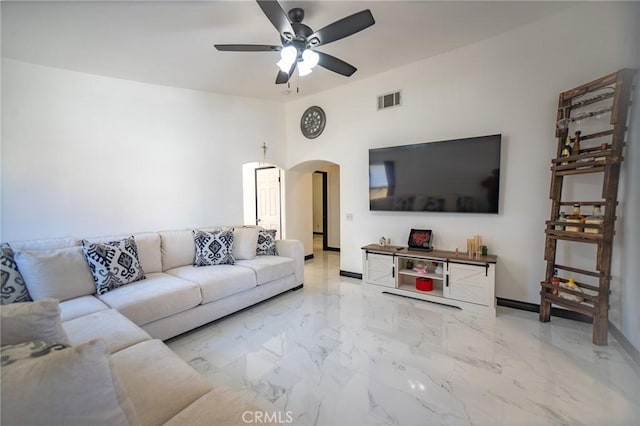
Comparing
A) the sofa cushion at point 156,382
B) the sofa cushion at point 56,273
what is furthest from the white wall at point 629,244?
the sofa cushion at point 56,273

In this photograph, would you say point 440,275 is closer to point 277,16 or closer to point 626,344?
point 626,344

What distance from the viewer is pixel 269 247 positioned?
3.90m

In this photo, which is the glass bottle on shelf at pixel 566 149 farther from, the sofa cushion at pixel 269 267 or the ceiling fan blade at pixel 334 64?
the sofa cushion at pixel 269 267

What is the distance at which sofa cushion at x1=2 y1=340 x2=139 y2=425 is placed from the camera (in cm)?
66

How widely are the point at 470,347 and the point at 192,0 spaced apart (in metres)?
3.74

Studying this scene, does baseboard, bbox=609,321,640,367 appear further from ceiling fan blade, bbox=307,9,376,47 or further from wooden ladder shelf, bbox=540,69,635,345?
ceiling fan blade, bbox=307,9,376,47

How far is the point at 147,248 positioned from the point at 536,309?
4.44 m

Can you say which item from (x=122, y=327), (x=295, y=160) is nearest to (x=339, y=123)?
(x=295, y=160)

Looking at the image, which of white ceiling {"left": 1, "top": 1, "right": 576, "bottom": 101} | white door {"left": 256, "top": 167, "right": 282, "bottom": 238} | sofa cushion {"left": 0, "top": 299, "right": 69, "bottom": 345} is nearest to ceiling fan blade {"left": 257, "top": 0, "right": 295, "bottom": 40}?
white ceiling {"left": 1, "top": 1, "right": 576, "bottom": 101}

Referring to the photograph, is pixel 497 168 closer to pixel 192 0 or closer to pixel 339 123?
pixel 339 123

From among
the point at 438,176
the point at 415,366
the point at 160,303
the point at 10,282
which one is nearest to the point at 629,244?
the point at 438,176

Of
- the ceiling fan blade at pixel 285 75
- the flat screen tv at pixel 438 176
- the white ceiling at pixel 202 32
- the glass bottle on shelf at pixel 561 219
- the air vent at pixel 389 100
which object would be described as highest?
the white ceiling at pixel 202 32

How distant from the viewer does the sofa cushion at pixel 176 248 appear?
3.26 meters

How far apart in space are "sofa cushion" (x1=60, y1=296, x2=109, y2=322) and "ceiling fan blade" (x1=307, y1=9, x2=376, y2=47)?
9.21 feet
